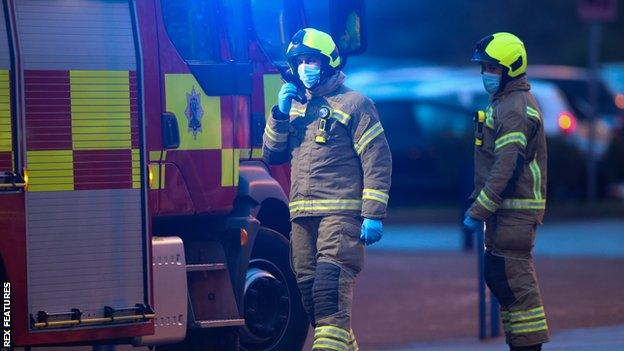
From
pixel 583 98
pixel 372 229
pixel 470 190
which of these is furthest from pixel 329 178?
pixel 583 98

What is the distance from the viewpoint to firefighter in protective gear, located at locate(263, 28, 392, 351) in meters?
8.14

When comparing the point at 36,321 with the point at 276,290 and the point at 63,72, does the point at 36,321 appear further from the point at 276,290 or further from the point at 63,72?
the point at 276,290

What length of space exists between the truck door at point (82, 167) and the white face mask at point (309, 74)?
0.81 metres

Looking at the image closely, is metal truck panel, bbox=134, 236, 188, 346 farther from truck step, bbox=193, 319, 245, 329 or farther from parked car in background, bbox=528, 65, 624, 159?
parked car in background, bbox=528, 65, 624, 159

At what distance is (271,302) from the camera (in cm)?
948

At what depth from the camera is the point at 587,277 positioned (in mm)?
14203

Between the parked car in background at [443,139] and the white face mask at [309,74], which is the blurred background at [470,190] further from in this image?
the white face mask at [309,74]

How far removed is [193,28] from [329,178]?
4.11 feet

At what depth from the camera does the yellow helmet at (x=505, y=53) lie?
8438 millimetres

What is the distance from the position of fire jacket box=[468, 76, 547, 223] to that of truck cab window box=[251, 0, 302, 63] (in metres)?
1.47

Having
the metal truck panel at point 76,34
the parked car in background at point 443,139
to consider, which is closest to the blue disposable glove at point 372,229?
the metal truck panel at point 76,34

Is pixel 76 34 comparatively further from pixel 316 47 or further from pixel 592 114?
pixel 592 114

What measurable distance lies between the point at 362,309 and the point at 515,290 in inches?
165

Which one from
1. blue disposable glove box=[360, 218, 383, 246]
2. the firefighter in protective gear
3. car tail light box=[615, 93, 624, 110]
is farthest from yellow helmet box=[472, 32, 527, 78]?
car tail light box=[615, 93, 624, 110]
